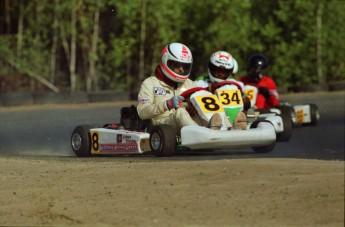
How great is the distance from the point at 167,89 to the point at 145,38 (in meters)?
10.2

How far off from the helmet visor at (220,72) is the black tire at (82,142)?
1658 mm

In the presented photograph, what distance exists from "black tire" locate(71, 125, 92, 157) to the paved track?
0.52 metres

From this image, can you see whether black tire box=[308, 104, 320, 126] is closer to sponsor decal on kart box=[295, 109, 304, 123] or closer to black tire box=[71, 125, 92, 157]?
sponsor decal on kart box=[295, 109, 304, 123]

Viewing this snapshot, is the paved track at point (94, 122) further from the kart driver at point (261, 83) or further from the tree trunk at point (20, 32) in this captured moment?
the tree trunk at point (20, 32)

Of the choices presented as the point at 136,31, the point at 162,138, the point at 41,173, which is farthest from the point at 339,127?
the point at 136,31

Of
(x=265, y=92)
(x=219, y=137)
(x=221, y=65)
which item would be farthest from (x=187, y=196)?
(x=265, y=92)

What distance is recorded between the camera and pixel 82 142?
12305 mm

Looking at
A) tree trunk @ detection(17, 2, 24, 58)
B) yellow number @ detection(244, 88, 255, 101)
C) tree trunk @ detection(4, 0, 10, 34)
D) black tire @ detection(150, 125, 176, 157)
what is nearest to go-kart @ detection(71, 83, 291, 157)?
black tire @ detection(150, 125, 176, 157)

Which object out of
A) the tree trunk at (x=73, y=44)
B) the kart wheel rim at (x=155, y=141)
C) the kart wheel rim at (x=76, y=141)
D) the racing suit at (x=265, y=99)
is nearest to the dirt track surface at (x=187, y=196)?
the kart wheel rim at (x=155, y=141)

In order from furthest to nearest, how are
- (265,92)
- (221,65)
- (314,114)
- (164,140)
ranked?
1. (314,114)
2. (265,92)
3. (221,65)
4. (164,140)

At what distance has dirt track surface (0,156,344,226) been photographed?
6.89 metres

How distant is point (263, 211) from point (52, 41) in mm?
16097

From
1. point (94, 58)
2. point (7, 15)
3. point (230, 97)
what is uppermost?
point (7, 15)

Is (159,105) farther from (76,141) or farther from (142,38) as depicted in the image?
(142,38)
